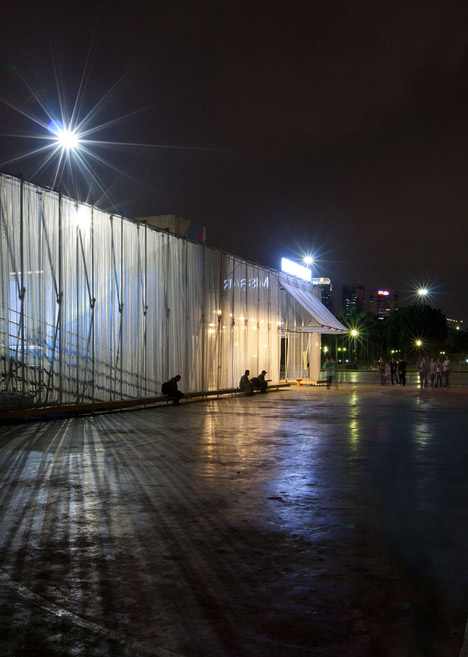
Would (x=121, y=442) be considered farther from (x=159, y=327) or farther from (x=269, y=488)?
(x=159, y=327)

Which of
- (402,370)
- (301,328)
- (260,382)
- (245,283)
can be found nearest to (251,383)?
(260,382)

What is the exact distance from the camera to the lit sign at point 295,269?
1480 inches

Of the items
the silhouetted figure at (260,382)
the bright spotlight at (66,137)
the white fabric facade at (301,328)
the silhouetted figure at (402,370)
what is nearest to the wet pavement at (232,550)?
the bright spotlight at (66,137)

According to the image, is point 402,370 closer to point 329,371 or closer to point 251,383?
point 329,371

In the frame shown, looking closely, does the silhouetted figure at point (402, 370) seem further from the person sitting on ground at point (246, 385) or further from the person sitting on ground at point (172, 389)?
the person sitting on ground at point (172, 389)

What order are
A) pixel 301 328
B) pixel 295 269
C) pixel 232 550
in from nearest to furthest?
1. pixel 232 550
2. pixel 301 328
3. pixel 295 269

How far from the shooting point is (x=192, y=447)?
465 inches

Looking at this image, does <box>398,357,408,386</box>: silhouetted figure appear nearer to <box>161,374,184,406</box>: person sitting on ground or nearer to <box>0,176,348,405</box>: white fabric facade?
<box>0,176,348,405</box>: white fabric facade

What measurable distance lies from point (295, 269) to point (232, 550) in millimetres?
34967

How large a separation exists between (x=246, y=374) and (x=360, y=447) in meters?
16.2

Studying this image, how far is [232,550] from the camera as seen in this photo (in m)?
5.54

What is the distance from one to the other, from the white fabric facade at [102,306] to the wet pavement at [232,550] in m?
5.36

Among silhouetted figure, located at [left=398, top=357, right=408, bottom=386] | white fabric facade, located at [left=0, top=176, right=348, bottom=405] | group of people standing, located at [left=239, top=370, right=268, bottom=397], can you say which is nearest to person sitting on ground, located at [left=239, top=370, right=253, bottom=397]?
group of people standing, located at [left=239, top=370, right=268, bottom=397]

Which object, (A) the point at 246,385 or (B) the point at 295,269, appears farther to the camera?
(B) the point at 295,269
